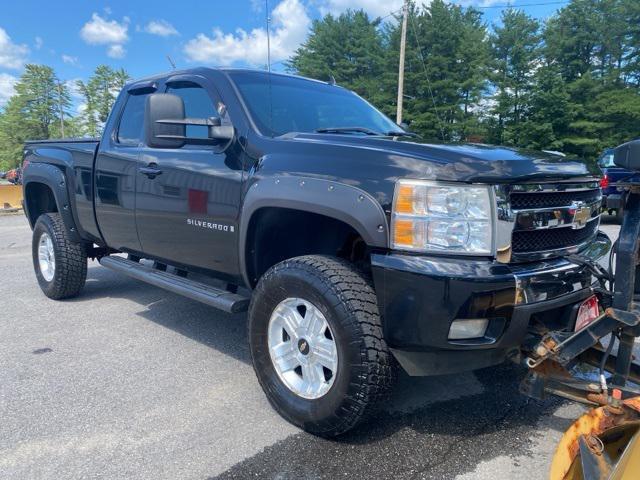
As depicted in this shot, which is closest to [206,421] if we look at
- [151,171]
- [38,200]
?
[151,171]

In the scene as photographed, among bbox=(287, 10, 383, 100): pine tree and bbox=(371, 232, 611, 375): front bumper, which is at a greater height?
bbox=(287, 10, 383, 100): pine tree

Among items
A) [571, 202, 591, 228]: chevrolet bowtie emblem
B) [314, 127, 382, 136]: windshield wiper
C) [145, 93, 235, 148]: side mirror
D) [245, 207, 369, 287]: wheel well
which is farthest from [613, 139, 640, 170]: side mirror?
[145, 93, 235, 148]: side mirror

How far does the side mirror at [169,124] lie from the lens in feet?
10.4

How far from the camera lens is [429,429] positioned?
278 cm

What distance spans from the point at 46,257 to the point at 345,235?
13.0 ft

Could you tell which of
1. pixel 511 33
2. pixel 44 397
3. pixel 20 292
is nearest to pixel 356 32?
pixel 511 33

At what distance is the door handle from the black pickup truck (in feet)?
0.04

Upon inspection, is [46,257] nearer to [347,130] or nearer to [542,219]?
[347,130]

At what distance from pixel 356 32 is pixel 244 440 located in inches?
1465

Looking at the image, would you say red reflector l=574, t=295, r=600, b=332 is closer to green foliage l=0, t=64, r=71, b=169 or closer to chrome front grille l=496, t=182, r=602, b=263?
chrome front grille l=496, t=182, r=602, b=263

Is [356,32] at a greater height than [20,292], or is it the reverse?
[356,32]

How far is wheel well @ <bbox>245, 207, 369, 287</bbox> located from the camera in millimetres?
3012

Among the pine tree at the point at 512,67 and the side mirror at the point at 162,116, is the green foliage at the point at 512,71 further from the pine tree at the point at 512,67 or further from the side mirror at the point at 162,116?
the side mirror at the point at 162,116

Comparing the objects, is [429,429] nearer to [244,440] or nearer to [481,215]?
[244,440]
